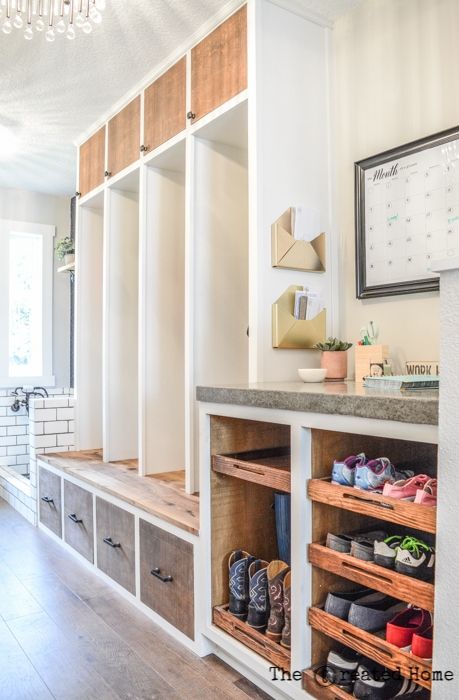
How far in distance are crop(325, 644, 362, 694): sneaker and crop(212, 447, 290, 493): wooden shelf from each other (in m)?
0.44

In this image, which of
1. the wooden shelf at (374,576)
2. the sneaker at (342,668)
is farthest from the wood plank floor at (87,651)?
the wooden shelf at (374,576)

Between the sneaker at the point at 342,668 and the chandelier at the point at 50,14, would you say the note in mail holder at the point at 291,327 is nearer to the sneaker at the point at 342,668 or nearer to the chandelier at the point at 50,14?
the sneaker at the point at 342,668

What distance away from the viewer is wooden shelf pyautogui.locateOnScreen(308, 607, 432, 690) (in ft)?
4.11

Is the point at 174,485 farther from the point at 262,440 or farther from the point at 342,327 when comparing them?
the point at 342,327

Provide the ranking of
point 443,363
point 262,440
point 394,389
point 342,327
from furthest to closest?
point 342,327
point 262,440
point 394,389
point 443,363

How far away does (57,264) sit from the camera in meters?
4.98

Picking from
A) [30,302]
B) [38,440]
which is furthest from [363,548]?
[30,302]

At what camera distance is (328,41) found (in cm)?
245

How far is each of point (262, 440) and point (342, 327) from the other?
674mm

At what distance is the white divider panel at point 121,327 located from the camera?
3.50m

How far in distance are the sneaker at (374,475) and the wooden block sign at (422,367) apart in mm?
653

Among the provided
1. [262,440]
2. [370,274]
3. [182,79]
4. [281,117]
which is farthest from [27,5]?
[262,440]

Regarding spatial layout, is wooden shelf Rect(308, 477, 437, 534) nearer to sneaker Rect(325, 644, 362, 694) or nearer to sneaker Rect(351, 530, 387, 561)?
sneaker Rect(351, 530, 387, 561)

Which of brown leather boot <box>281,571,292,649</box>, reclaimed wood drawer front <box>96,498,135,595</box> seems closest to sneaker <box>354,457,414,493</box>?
brown leather boot <box>281,571,292,649</box>
